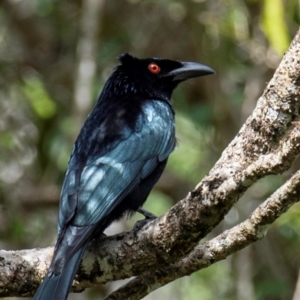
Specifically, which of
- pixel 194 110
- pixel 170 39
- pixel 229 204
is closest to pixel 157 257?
pixel 229 204

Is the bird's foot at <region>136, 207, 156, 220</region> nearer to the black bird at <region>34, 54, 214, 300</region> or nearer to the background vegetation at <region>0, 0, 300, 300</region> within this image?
the black bird at <region>34, 54, 214, 300</region>

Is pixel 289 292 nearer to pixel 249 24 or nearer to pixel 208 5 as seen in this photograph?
pixel 249 24

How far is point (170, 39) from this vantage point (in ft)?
27.8

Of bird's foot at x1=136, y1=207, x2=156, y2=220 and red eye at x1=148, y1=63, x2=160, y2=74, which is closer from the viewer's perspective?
bird's foot at x1=136, y1=207, x2=156, y2=220

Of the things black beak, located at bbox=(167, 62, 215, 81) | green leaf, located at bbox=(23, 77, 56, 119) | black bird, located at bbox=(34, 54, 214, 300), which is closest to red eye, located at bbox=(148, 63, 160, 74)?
black bird, located at bbox=(34, 54, 214, 300)

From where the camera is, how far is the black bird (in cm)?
403

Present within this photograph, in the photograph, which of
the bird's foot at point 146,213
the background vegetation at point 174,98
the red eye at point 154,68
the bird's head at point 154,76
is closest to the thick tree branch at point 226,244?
the bird's foot at point 146,213

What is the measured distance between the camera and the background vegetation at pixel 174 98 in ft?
22.7

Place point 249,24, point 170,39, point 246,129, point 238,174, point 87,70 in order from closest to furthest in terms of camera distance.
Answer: point 238,174 < point 246,129 < point 249,24 < point 87,70 < point 170,39

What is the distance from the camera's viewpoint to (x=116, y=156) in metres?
4.74

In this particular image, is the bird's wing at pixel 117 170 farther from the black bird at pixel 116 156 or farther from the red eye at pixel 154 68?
the red eye at pixel 154 68

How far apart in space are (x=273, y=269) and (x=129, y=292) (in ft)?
10.8

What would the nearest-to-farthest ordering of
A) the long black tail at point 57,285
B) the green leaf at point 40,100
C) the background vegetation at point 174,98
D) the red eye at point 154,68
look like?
the long black tail at point 57,285
the red eye at point 154,68
the background vegetation at point 174,98
the green leaf at point 40,100

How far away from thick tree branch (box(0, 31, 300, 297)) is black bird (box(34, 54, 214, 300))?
21 cm
